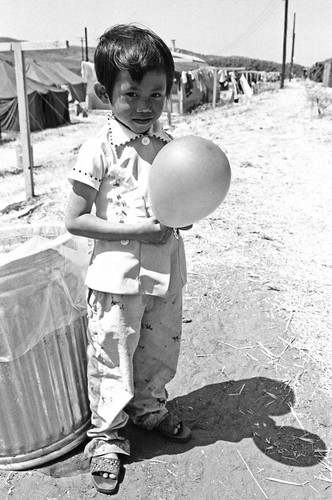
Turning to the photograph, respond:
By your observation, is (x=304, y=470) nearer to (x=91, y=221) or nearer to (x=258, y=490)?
(x=258, y=490)

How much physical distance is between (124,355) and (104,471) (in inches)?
19.2

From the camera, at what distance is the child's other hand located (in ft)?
5.56

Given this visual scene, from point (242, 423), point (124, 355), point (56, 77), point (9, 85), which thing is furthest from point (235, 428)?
point (56, 77)

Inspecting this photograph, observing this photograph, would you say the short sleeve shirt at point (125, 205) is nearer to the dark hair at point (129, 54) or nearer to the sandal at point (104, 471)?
the dark hair at point (129, 54)

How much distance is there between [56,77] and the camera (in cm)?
2500

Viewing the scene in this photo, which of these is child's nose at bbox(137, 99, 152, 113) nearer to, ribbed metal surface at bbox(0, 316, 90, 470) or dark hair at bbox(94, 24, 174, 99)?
dark hair at bbox(94, 24, 174, 99)

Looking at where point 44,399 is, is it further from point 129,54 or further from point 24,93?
point 24,93

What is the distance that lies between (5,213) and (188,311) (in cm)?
372

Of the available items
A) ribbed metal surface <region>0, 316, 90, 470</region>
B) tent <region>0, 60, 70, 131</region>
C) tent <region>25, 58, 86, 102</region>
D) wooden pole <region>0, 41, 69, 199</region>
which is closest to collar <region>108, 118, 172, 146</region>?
ribbed metal surface <region>0, 316, 90, 470</region>

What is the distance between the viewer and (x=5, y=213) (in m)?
6.21

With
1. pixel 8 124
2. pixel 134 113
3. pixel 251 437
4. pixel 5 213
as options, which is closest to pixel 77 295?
pixel 134 113

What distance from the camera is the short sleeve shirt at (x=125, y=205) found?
1.72m

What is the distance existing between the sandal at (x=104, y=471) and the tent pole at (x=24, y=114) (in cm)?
534

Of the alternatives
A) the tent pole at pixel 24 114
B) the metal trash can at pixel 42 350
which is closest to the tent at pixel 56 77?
the tent pole at pixel 24 114
